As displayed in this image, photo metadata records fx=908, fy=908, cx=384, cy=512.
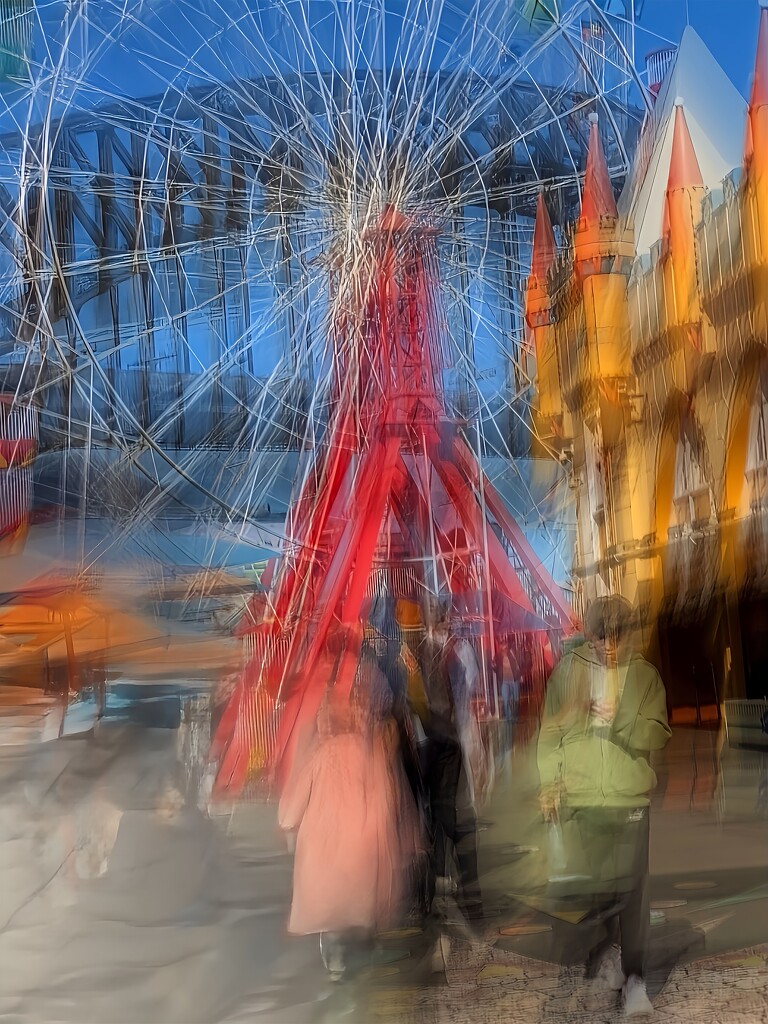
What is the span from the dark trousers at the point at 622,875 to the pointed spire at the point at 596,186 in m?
1.72

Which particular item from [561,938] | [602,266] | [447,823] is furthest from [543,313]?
[561,938]

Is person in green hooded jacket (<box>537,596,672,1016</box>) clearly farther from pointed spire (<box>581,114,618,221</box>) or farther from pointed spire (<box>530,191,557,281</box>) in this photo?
pointed spire (<box>581,114,618,221</box>)

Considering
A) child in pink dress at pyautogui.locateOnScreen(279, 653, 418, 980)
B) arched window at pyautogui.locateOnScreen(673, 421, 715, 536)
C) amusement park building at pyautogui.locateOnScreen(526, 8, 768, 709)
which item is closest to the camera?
child in pink dress at pyautogui.locateOnScreen(279, 653, 418, 980)

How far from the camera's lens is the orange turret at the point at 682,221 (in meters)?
2.76

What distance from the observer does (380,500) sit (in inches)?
109

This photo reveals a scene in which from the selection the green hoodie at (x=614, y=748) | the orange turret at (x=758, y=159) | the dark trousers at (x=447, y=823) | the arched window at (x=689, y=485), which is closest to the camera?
the green hoodie at (x=614, y=748)

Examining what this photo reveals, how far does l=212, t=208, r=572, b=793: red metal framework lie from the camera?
271 centimetres

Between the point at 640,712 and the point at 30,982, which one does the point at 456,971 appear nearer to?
the point at 640,712

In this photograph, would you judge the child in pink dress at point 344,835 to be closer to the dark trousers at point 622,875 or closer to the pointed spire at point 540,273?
the dark trousers at point 622,875

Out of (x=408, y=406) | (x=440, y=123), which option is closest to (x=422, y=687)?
(x=408, y=406)

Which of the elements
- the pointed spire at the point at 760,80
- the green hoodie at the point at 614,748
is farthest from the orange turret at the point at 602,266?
the green hoodie at the point at 614,748

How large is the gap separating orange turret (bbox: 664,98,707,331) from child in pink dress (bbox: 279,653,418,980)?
162 centimetres

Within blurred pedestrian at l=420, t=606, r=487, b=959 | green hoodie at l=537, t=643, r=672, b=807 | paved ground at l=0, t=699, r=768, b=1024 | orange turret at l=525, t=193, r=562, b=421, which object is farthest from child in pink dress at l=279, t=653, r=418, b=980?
orange turret at l=525, t=193, r=562, b=421

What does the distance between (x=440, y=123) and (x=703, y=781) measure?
230cm
